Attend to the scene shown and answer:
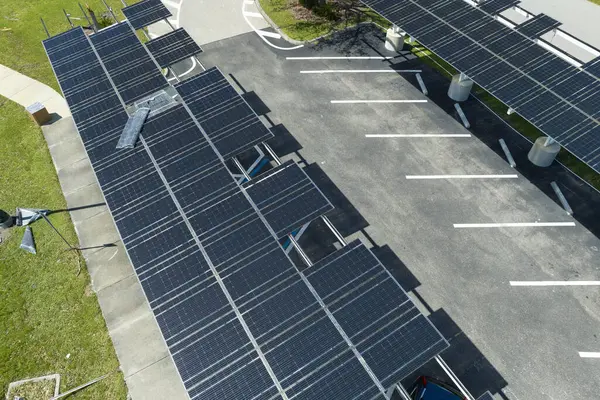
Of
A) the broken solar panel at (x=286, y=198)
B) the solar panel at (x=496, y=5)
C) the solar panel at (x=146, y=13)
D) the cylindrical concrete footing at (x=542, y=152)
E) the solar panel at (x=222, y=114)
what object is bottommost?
the cylindrical concrete footing at (x=542, y=152)

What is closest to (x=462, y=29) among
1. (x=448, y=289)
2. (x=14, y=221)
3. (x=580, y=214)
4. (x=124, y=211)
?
(x=580, y=214)

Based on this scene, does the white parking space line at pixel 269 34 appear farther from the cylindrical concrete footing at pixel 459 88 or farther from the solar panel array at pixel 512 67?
the cylindrical concrete footing at pixel 459 88

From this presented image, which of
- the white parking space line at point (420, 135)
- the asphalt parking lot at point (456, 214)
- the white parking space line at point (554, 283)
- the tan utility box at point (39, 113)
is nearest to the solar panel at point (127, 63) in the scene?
the tan utility box at point (39, 113)

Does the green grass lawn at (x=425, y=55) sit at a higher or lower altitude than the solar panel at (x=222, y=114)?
lower

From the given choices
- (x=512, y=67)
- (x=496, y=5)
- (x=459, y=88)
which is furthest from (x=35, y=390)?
(x=496, y=5)

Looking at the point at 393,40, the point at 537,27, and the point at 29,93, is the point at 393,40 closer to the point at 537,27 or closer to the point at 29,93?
the point at 537,27

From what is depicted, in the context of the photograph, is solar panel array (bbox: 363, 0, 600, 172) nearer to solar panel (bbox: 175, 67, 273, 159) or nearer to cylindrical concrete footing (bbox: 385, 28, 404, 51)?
cylindrical concrete footing (bbox: 385, 28, 404, 51)

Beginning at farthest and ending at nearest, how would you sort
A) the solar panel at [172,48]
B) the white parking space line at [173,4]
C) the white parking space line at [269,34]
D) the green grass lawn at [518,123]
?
the white parking space line at [173,4]
the white parking space line at [269,34]
the solar panel at [172,48]
the green grass lawn at [518,123]
